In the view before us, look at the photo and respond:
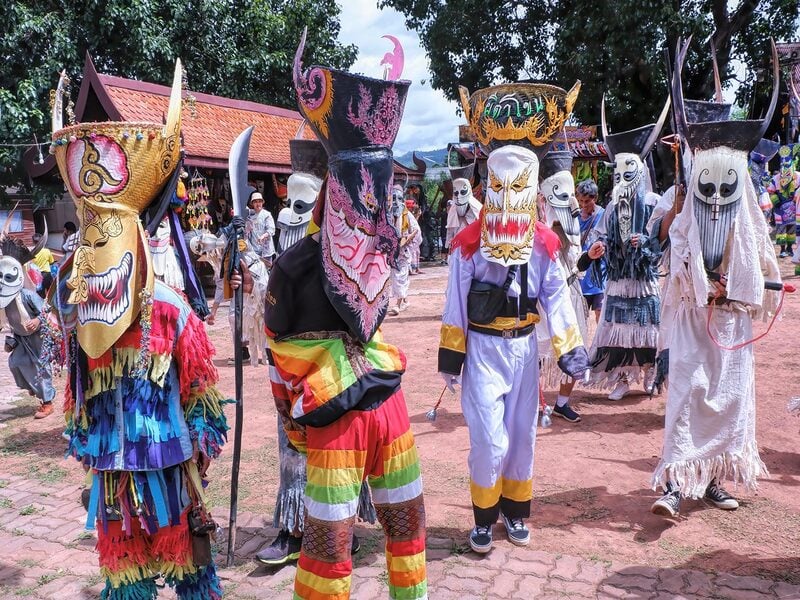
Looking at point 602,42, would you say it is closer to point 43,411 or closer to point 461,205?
point 461,205

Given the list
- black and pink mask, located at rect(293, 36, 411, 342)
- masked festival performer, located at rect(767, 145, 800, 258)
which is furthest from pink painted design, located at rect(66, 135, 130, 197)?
masked festival performer, located at rect(767, 145, 800, 258)

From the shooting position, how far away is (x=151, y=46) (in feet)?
45.8

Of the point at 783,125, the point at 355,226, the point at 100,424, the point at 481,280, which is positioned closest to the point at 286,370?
the point at 355,226

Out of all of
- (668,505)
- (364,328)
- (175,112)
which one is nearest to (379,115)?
(364,328)

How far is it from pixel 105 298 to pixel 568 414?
14.9ft

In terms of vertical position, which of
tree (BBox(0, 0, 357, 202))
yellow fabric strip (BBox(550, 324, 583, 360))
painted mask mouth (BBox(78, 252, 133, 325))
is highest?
tree (BBox(0, 0, 357, 202))

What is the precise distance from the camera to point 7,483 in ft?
16.5

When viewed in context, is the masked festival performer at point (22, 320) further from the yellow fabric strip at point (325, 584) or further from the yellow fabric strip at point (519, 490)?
the yellow fabric strip at point (325, 584)

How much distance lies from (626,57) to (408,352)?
12.5 metres

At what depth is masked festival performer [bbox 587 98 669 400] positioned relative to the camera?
238 inches

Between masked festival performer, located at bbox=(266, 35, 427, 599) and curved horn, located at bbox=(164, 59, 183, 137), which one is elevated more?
curved horn, located at bbox=(164, 59, 183, 137)

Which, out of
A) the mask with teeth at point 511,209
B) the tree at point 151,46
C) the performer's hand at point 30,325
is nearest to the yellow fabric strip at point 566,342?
the mask with teeth at point 511,209

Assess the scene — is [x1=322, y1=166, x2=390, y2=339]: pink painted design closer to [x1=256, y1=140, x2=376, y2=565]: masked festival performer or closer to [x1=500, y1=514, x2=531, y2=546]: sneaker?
[x1=256, y1=140, x2=376, y2=565]: masked festival performer

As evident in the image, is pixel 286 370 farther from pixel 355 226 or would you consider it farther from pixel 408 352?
pixel 408 352
